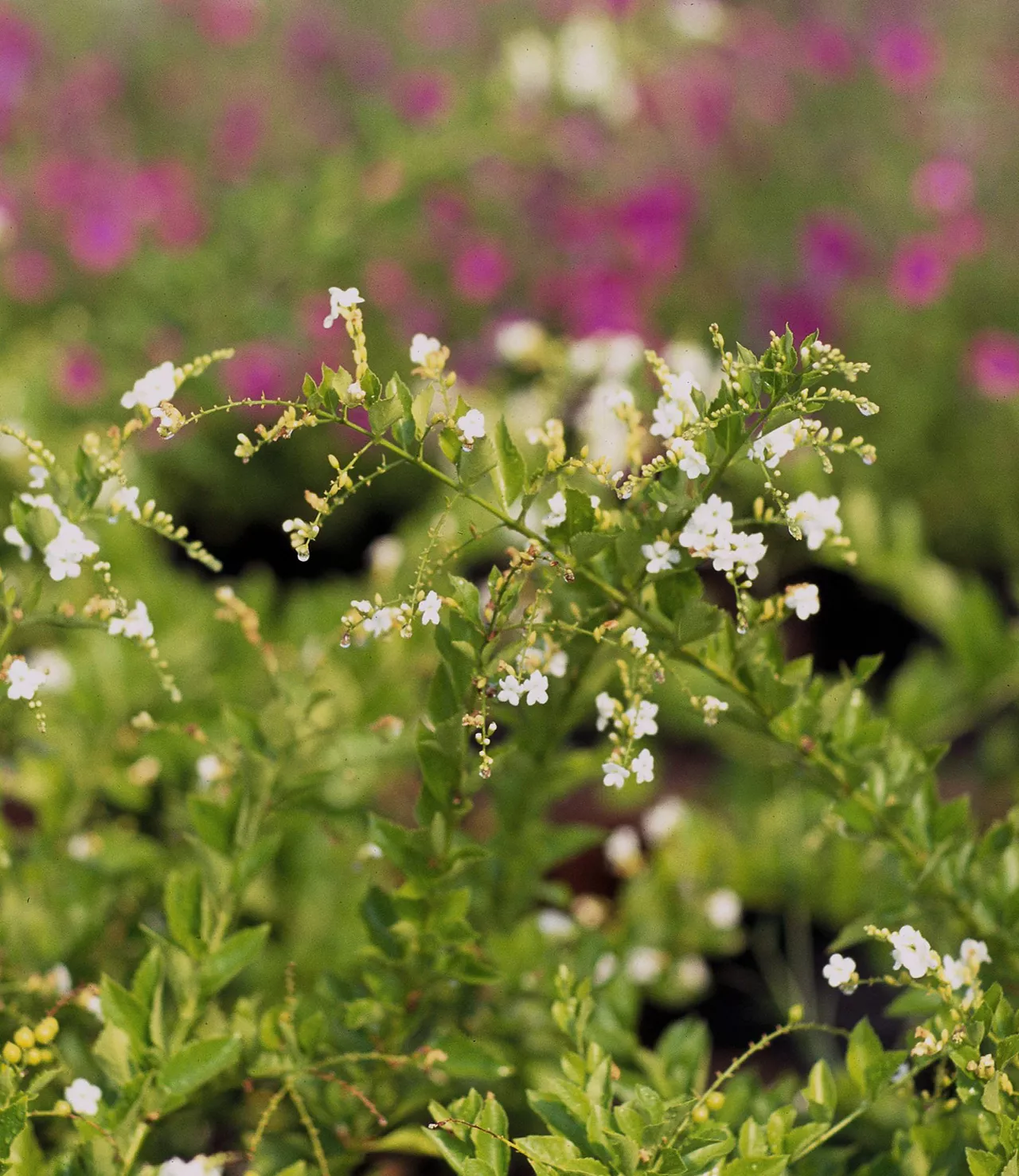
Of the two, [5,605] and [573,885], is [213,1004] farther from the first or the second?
[573,885]

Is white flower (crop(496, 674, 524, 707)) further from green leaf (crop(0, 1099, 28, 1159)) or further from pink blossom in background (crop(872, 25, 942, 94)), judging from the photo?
pink blossom in background (crop(872, 25, 942, 94))

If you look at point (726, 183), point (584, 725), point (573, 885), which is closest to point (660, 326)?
point (726, 183)

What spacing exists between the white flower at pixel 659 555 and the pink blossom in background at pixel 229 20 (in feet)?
9.22

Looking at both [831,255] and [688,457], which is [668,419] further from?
[831,255]

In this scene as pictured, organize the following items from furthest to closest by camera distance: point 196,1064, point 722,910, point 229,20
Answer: point 229,20 < point 722,910 < point 196,1064

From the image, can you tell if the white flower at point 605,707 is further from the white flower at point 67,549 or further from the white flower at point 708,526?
the white flower at point 67,549

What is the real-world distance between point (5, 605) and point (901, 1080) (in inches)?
23.7

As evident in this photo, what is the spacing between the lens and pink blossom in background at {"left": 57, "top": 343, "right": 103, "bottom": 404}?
1.92 metres

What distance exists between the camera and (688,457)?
2.14 ft

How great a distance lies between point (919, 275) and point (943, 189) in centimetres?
26

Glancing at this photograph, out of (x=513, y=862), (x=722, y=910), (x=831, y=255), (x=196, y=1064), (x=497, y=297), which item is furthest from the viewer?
(x=497, y=297)

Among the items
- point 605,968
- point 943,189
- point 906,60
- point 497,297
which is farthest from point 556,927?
point 906,60

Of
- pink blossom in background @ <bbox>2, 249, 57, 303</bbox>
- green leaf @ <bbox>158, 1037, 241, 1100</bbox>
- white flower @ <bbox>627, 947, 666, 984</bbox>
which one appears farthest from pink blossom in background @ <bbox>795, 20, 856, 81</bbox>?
green leaf @ <bbox>158, 1037, 241, 1100</bbox>

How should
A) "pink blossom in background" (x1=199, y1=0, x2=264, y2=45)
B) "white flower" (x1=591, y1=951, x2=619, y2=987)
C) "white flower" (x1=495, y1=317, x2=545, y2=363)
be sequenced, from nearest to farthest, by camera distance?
"white flower" (x1=591, y1=951, x2=619, y2=987) → "white flower" (x1=495, y1=317, x2=545, y2=363) → "pink blossom in background" (x1=199, y1=0, x2=264, y2=45)
